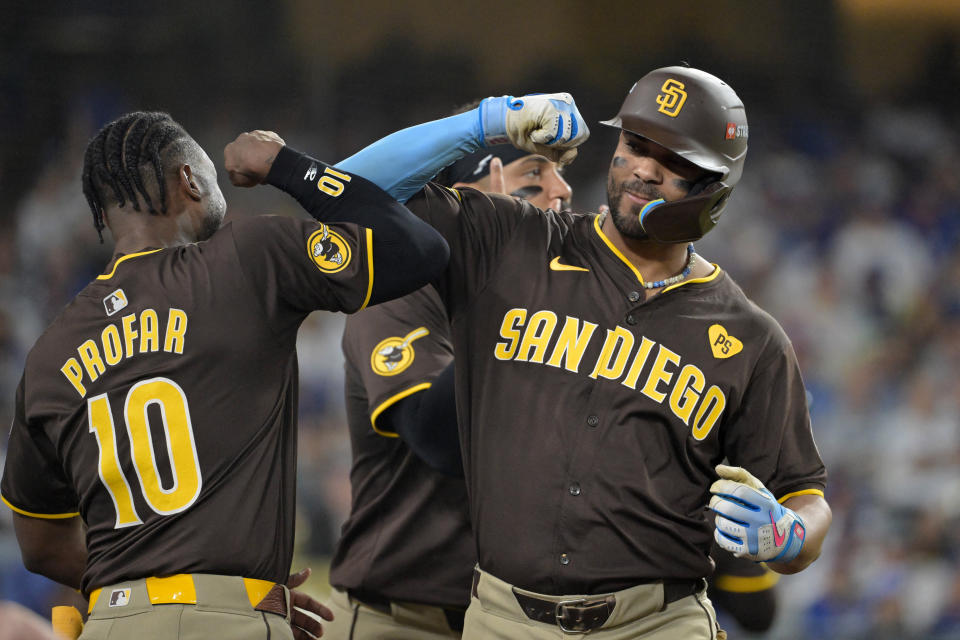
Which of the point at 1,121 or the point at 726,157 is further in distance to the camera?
the point at 1,121

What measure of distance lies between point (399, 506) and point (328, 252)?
3.41 feet

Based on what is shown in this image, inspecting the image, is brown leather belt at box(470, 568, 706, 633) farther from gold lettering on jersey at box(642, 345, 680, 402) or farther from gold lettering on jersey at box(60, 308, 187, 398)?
gold lettering on jersey at box(60, 308, 187, 398)

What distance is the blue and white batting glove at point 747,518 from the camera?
2246mm

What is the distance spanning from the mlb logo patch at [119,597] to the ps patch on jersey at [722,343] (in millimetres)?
1373

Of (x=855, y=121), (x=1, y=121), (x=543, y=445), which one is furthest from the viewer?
(x=855, y=121)

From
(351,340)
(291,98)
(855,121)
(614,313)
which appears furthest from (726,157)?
(855,121)

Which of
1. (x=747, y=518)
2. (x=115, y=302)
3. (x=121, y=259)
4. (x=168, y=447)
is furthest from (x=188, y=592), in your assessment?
(x=747, y=518)

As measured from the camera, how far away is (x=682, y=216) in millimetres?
2479

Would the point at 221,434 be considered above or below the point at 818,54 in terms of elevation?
above

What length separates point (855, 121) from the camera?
7.36 metres

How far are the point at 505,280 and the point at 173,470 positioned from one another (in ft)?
2.86

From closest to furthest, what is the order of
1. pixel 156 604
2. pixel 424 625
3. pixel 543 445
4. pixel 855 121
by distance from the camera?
pixel 156 604 < pixel 543 445 < pixel 424 625 < pixel 855 121

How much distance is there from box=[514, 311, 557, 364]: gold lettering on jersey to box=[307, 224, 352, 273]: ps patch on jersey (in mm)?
480

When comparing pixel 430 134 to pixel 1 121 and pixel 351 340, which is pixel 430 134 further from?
pixel 1 121
